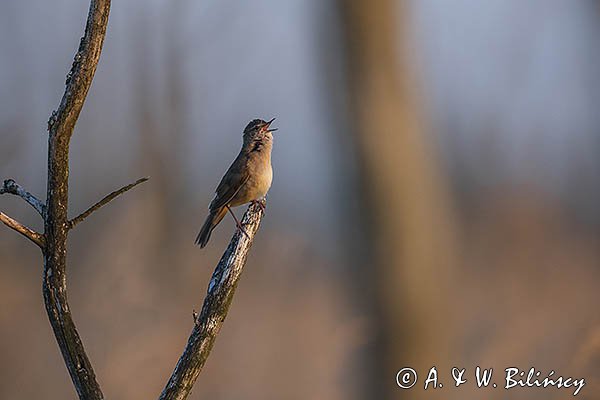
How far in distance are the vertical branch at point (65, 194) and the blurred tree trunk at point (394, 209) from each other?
656 millimetres

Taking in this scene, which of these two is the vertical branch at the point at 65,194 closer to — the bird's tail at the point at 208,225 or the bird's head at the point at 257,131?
the bird's tail at the point at 208,225

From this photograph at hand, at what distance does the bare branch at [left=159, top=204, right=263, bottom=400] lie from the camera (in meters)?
1.31

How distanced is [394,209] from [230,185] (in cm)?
48

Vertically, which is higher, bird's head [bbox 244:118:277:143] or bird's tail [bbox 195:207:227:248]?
bird's head [bbox 244:118:277:143]

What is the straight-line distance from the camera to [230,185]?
201 centimetres

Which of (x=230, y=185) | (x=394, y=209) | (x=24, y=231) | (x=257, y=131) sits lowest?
(x=24, y=231)

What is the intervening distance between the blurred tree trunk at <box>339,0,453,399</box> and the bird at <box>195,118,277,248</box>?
13.7 inches

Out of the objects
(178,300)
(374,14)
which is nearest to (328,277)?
(178,300)

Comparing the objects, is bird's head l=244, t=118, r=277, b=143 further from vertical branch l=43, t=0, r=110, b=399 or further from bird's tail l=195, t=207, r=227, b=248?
vertical branch l=43, t=0, r=110, b=399

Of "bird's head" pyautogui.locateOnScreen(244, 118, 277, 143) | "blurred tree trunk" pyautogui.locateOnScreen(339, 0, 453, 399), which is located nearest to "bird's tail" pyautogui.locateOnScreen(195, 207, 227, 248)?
"bird's head" pyautogui.locateOnScreen(244, 118, 277, 143)

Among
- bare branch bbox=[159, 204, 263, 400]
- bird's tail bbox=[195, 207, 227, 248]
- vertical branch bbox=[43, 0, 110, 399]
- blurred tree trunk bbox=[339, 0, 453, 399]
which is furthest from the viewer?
bird's tail bbox=[195, 207, 227, 248]

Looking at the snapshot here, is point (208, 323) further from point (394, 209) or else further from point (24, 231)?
point (394, 209)

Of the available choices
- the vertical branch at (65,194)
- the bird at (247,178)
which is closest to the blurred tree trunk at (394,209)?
the bird at (247,178)

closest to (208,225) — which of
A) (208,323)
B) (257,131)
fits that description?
(257,131)
